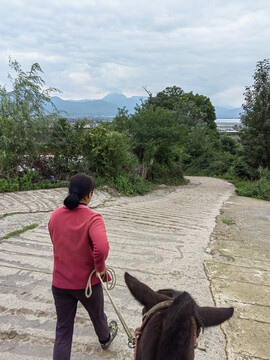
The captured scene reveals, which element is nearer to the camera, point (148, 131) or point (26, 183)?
point (26, 183)

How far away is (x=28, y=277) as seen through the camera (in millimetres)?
3463

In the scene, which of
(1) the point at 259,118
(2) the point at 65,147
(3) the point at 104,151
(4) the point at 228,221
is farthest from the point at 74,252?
(1) the point at 259,118

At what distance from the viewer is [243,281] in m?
3.68

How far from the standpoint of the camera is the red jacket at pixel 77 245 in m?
1.82

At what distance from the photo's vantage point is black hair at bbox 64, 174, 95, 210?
1.83 meters

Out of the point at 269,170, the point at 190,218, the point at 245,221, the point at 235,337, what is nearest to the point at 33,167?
the point at 190,218

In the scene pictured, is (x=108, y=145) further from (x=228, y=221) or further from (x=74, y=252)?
(x=74, y=252)

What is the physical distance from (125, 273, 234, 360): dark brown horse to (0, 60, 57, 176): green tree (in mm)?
8243

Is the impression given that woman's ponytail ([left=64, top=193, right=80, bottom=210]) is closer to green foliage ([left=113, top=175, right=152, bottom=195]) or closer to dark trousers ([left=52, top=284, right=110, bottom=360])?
dark trousers ([left=52, top=284, right=110, bottom=360])

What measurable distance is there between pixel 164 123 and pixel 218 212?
8.16m

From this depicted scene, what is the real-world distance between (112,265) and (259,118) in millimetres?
17132

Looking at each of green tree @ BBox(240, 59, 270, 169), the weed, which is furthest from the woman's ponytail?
green tree @ BBox(240, 59, 270, 169)

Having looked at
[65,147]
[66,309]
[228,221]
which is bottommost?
[228,221]

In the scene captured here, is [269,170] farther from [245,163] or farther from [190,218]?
[190,218]
